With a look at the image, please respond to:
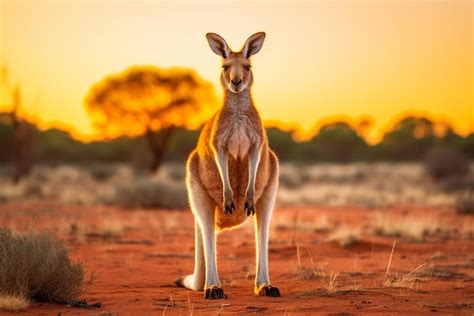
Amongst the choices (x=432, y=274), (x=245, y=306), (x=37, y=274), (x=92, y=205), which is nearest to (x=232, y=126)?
(x=245, y=306)

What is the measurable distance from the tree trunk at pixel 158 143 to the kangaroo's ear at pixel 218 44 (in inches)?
1266

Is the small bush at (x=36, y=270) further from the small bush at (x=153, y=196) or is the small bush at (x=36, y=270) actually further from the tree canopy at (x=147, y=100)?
the tree canopy at (x=147, y=100)

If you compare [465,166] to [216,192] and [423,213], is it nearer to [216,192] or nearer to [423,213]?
[423,213]

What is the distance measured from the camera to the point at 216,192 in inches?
282

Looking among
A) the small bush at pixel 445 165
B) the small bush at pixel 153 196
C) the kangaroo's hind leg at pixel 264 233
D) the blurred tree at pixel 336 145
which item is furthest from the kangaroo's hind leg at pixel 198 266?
the blurred tree at pixel 336 145

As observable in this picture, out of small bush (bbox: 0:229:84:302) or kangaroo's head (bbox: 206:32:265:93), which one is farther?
kangaroo's head (bbox: 206:32:265:93)

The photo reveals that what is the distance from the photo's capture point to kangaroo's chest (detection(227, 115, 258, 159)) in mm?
6961

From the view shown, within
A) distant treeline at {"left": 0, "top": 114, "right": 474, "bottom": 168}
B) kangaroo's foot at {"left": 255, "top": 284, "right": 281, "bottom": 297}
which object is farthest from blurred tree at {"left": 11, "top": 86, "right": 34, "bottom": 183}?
distant treeline at {"left": 0, "top": 114, "right": 474, "bottom": 168}

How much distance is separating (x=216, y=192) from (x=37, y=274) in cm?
190

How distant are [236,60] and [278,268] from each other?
3451 mm

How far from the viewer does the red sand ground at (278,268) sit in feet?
21.2

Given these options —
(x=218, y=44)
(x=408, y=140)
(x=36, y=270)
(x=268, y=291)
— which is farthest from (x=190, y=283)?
(x=408, y=140)

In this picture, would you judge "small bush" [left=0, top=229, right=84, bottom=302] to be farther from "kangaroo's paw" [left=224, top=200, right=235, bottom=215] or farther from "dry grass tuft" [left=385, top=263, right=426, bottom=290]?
"dry grass tuft" [left=385, top=263, right=426, bottom=290]

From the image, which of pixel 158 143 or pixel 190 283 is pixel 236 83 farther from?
pixel 158 143
